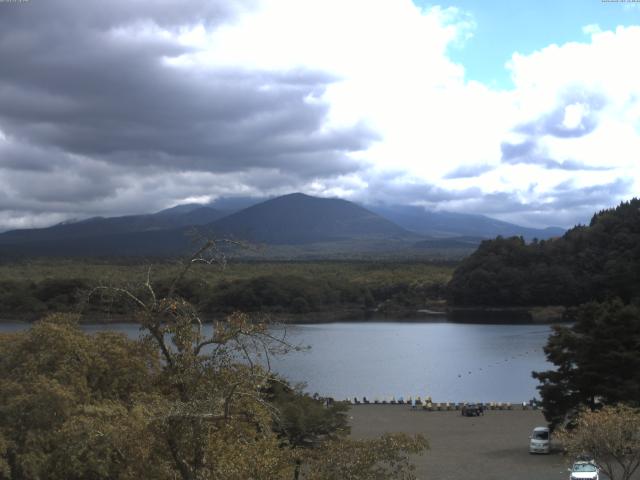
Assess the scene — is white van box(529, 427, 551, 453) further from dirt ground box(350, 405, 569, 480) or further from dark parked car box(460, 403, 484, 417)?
dark parked car box(460, 403, 484, 417)

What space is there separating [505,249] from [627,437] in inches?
3907

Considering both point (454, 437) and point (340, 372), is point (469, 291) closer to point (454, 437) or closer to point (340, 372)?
point (340, 372)

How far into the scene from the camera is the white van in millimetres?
23672

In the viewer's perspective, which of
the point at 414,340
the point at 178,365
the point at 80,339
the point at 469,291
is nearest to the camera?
the point at 178,365

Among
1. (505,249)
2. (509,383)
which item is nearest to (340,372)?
(509,383)

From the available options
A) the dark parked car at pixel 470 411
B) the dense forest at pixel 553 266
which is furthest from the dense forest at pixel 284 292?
the dark parked car at pixel 470 411

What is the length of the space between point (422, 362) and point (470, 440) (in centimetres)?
3010

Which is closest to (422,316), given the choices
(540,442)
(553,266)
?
(553,266)

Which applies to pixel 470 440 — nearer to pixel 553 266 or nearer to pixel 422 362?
pixel 422 362

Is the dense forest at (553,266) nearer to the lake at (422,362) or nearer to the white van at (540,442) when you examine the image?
the lake at (422,362)

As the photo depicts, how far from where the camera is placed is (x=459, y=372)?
170 ft

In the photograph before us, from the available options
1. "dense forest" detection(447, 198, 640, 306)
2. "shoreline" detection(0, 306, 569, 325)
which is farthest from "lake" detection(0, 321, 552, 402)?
"dense forest" detection(447, 198, 640, 306)

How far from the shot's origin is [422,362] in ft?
187

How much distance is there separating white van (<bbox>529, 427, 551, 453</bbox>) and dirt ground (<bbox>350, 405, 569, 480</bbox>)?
0.85ft
